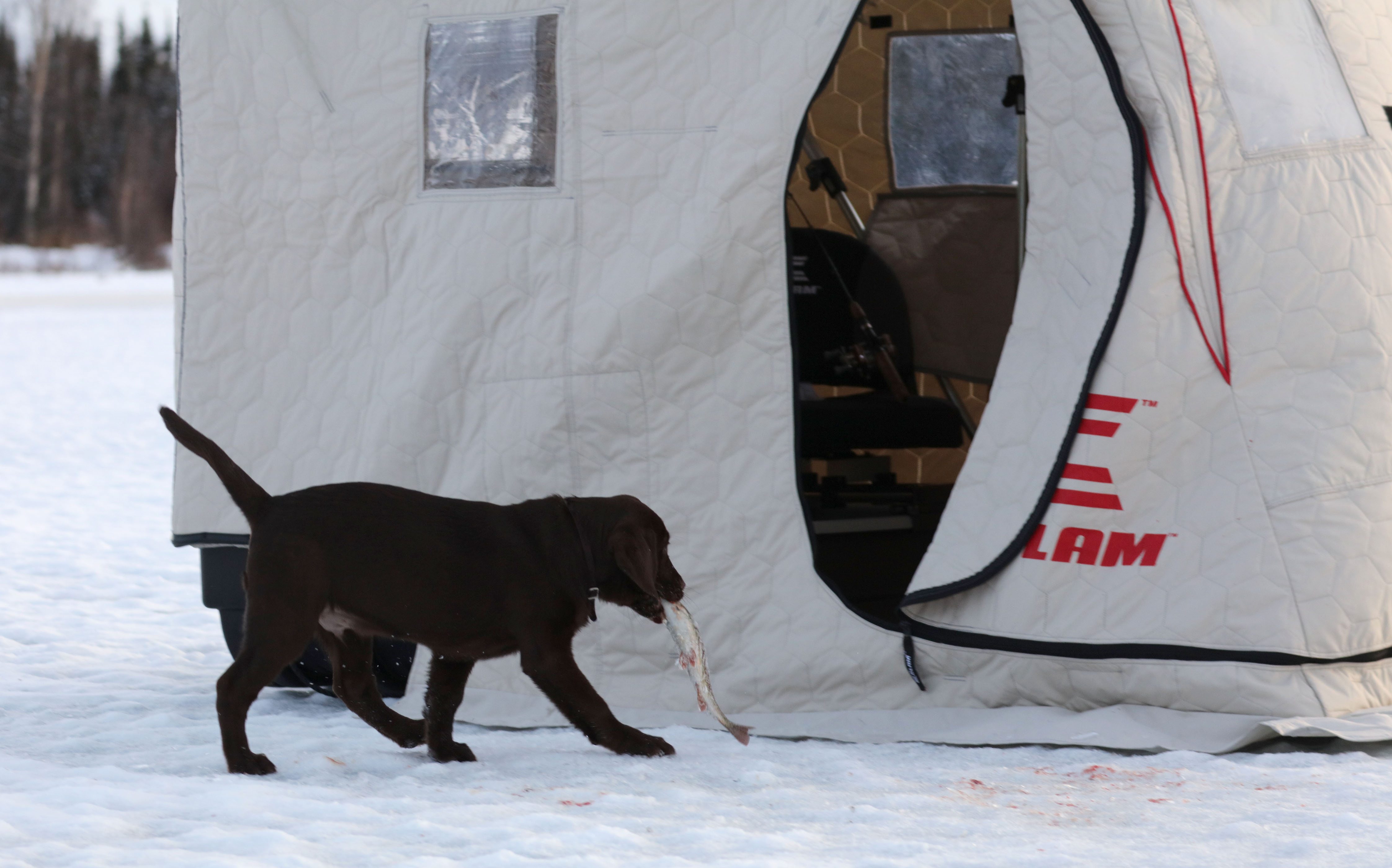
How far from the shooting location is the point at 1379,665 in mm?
2412

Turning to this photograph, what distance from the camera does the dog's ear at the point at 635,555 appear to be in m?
2.20

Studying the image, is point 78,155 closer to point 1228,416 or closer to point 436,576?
point 436,576

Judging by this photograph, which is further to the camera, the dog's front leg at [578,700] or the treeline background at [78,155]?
the treeline background at [78,155]

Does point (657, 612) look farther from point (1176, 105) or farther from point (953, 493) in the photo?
point (1176, 105)

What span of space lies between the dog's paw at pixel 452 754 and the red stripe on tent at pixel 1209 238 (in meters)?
1.38

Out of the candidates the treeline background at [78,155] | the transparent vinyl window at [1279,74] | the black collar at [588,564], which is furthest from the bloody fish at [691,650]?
the treeline background at [78,155]

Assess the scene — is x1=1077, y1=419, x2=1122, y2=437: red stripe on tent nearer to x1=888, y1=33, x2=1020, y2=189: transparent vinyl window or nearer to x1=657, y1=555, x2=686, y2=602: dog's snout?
x1=657, y1=555, x2=686, y2=602: dog's snout

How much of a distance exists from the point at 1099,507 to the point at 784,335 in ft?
2.08

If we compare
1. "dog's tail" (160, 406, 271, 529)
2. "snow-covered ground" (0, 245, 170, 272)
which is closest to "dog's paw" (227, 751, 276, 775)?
"dog's tail" (160, 406, 271, 529)

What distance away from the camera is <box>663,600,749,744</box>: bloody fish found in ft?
7.45

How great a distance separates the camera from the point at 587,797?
2.07m

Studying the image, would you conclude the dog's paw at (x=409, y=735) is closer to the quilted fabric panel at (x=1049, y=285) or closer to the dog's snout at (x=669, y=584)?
the dog's snout at (x=669, y=584)

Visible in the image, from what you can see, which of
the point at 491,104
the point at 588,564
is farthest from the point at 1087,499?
the point at 491,104

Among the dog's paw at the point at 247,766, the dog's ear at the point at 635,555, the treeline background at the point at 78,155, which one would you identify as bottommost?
the dog's paw at the point at 247,766
